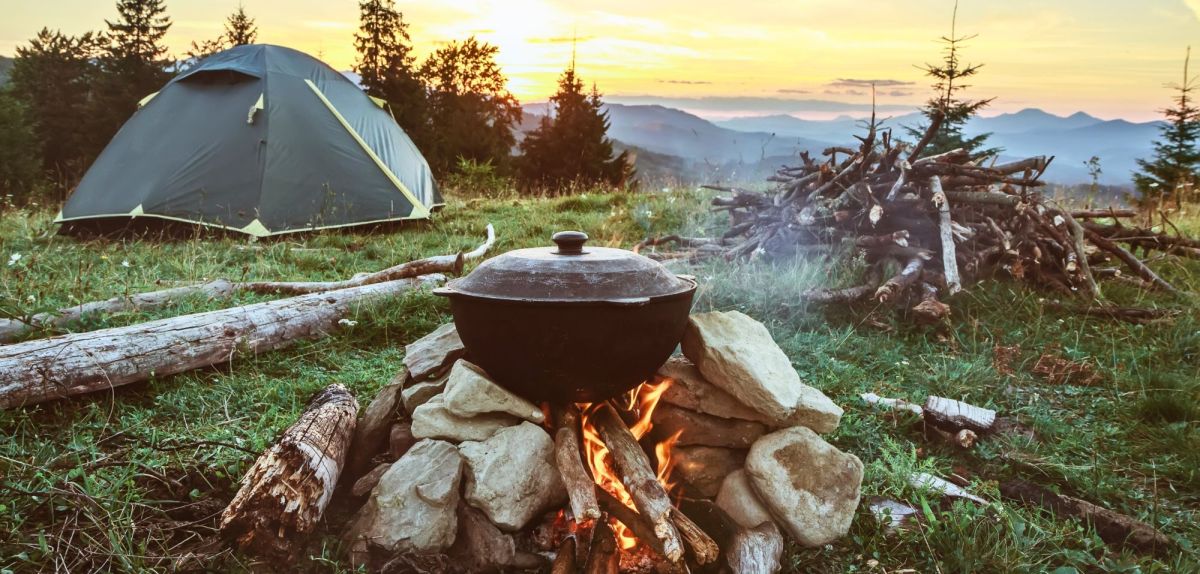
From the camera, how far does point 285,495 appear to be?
2.22 metres

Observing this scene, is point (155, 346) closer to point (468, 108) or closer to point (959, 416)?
point (959, 416)

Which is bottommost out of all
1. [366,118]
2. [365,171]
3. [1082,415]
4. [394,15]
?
[1082,415]

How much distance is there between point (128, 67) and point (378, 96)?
7.78 meters

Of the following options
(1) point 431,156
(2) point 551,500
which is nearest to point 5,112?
(1) point 431,156

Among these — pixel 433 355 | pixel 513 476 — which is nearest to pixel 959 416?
pixel 513 476

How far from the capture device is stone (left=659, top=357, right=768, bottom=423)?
8.80 feet

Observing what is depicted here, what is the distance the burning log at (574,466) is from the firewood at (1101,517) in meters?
1.80

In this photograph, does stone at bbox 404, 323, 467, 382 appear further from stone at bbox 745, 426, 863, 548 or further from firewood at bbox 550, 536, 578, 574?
stone at bbox 745, 426, 863, 548

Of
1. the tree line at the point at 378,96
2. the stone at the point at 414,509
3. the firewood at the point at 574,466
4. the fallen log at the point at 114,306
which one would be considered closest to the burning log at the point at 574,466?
the firewood at the point at 574,466

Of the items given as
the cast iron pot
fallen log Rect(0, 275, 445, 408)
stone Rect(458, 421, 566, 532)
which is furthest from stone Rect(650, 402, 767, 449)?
fallen log Rect(0, 275, 445, 408)

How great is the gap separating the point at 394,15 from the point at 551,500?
27154 mm

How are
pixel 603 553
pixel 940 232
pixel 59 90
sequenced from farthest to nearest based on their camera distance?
pixel 59 90, pixel 940 232, pixel 603 553

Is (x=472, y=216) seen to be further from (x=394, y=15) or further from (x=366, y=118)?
(x=394, y=15)

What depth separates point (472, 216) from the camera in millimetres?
9859
